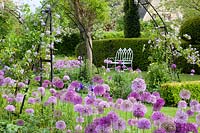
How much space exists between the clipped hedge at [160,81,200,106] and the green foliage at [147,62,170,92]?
831 mm

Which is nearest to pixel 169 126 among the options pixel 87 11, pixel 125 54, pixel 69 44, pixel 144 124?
pixel 144 124

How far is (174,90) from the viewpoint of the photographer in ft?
25.6

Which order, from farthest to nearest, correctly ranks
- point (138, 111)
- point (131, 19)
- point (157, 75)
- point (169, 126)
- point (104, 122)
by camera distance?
point (131, 19), point (157, 75), point (138, 111), point (104, 122), point (169, 126)

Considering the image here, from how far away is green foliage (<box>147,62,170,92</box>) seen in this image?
8.87 metres

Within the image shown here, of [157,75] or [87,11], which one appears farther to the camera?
[87,11]

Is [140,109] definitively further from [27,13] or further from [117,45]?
[117,45]

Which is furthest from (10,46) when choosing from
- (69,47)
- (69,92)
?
(69,47)

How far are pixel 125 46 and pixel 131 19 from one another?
1108 mm

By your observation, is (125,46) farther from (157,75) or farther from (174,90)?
(174,90)

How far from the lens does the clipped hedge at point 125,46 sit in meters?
15.7

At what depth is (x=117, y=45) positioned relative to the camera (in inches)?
664

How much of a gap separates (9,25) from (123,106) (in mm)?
6877

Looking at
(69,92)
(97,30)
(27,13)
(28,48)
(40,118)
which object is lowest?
(40,118)

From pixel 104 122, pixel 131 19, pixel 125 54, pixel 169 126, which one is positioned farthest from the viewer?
pixel 131 19
